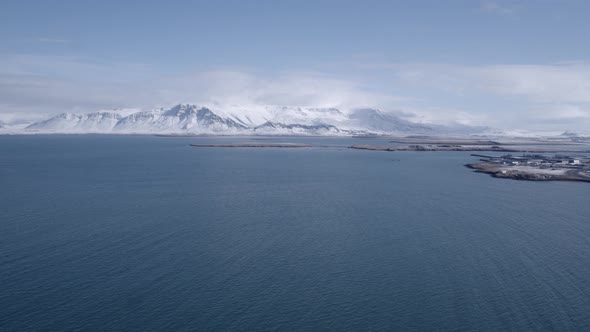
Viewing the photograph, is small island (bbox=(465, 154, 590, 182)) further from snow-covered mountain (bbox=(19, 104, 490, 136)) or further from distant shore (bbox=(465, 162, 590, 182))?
snow-covered mountain (bbox=(19, 104, 490, 136))

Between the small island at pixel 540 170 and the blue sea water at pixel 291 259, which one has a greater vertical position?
the small island at pixel 540 170

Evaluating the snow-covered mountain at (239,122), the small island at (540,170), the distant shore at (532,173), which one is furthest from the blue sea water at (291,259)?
the snow-covered mountain at (239,122)

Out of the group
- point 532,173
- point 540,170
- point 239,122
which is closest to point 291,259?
point 532,173

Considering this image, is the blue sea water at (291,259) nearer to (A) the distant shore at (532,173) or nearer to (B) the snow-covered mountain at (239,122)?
(A) the distant shore at (532,173)

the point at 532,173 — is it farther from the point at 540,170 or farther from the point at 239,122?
the point at 239,122

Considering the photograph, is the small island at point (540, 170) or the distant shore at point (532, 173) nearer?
the distant shore at point (532, 173)

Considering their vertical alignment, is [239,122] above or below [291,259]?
above
